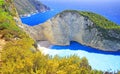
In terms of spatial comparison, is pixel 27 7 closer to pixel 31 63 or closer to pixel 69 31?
pixel 69 31

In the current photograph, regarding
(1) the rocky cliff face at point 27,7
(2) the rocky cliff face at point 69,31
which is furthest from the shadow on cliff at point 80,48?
(1) the rocky cliff face at point 27,7

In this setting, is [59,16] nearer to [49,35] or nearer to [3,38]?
[49,35]

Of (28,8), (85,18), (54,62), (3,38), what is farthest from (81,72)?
(28,8)

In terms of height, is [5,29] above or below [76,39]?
above

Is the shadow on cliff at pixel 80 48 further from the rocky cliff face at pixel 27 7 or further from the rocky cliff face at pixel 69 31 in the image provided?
the rocky cliff face at pixel 27 7

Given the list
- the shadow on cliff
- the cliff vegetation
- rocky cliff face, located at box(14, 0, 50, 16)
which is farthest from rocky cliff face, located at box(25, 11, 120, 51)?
rocky cliff face, located at box(14, 0, 50, 16)

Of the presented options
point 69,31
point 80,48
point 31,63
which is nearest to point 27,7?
point 69,31
